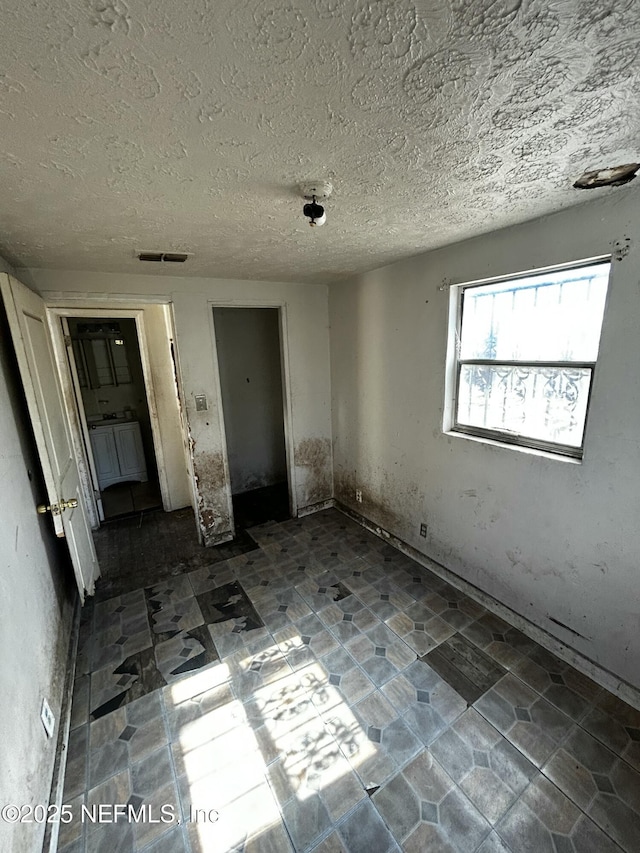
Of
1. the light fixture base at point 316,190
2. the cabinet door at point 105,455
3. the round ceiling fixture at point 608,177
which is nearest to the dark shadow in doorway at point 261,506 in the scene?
the cabinet door at point 105,455

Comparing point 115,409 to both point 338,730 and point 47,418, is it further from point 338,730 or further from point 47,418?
Result: point 338,730

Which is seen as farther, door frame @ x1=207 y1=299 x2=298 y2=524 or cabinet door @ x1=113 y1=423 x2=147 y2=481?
cabinet door @ x1=113 y1=423 x2=147 y2=481

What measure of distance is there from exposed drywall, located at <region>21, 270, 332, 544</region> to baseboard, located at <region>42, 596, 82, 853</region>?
1.27 metres

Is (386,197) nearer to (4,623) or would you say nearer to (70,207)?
(70,207)

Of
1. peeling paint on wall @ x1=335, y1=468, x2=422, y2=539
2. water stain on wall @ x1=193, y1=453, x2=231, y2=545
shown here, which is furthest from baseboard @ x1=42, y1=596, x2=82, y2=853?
peeling paint on wall @ x1=335, y1=468, x2=422, y2=539

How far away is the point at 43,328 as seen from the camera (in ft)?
7.86

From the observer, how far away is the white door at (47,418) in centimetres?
182

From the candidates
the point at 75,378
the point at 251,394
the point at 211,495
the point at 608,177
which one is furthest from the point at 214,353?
the point at 608,177

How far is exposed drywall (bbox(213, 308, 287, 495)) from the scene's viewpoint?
4.25 m

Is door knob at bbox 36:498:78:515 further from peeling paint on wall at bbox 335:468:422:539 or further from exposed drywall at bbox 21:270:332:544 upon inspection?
peeling paint on wall at bbox 335:468:422:539

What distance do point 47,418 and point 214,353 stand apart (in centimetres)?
134

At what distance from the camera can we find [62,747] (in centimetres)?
160

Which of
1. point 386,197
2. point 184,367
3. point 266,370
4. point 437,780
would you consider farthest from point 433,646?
point 266,370

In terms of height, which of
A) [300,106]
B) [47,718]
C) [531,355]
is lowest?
[47,718]
